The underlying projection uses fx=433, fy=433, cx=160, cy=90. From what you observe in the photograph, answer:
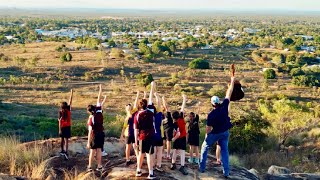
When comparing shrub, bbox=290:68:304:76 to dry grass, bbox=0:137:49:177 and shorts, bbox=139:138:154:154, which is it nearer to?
dry grass, bbox=0:137:49:177

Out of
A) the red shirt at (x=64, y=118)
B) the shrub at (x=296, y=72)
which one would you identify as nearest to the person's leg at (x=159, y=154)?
the red shirt at (x=64, y=118)

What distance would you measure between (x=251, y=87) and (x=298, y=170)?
21134mm

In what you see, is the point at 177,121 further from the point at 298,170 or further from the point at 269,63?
the point at 269,63

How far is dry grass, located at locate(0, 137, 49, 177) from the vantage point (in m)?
7.83

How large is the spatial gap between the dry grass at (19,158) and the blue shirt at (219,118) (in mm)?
3282

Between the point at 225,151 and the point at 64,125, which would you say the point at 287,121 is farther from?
the point at 64,125

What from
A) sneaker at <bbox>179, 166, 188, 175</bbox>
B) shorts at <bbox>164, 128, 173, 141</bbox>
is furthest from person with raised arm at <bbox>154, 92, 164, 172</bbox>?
shorts at <bbox>164, 128, 173, 141</bbox>

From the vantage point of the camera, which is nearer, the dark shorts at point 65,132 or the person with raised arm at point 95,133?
the person with raised arm at point 95,133

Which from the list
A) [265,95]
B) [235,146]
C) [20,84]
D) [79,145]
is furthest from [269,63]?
[79,145]

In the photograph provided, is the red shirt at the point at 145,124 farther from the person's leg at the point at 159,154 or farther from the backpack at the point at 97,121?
the backpack at the point at 97,121

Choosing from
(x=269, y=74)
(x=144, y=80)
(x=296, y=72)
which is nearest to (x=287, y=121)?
(x=144, y=80)

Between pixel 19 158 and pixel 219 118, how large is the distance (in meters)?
3.87

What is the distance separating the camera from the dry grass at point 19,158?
25.7 ft

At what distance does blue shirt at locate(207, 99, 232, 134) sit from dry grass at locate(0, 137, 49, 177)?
3.28m
